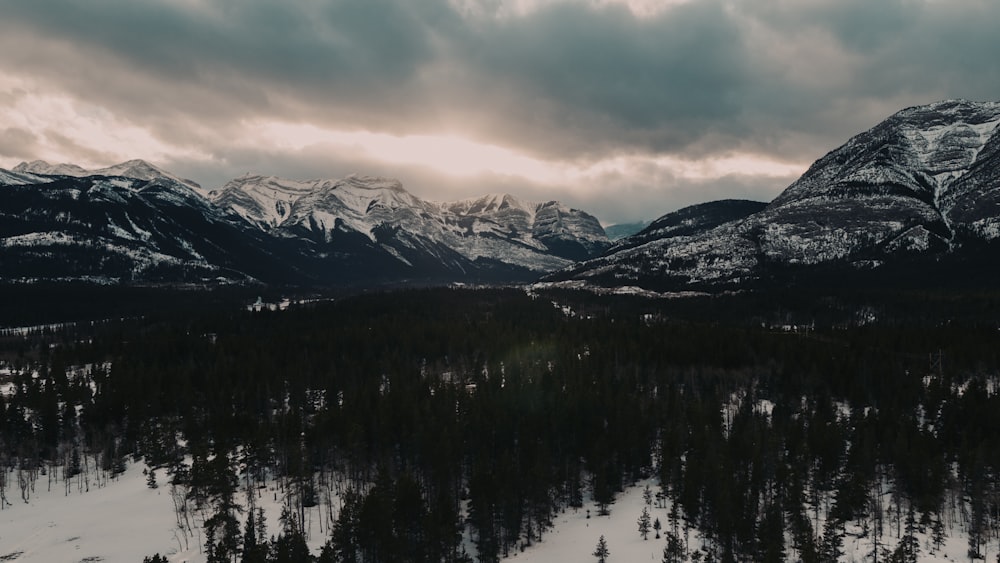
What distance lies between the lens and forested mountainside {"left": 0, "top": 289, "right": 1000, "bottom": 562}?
9019cm

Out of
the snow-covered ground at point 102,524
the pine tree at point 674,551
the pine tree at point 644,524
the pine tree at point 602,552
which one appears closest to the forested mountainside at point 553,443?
the pine tree at point 674,551

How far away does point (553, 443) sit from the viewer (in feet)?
403

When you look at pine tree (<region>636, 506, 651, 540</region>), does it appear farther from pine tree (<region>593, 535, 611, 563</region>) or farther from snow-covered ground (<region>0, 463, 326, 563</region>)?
snow-covered ground (<region>0, 463, 326, 563</region>)

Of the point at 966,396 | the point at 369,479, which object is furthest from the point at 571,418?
the point at 966,396

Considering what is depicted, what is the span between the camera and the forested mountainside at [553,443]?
90.2 m

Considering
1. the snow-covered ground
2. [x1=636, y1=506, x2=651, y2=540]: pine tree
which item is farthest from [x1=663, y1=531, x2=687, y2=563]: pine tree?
the snow-covered ground

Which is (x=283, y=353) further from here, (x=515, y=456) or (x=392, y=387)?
(x=515, y=456)

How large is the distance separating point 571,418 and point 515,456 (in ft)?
57.5

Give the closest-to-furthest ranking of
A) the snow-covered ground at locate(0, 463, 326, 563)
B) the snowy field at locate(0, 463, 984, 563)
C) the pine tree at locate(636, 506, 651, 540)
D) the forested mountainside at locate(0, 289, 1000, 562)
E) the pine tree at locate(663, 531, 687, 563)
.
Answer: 1. the pine tree at locate(663, 531, 687, 563)
2. the snowy field at locate(0, 463, 984, 563)
3. the forested mountainside at locate(0, 289, 1000, 562)
4. the snow-covered ground at locate(0, 463, 326, 563)
5. the pine tree at locate(636, 506, 651, 540)

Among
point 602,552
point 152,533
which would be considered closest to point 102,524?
point 152,533

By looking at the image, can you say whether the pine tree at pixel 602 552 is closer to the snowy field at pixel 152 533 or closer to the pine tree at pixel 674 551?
the snowy field at pixel 152 533

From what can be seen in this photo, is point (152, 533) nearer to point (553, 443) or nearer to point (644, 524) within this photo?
point (553, 443)

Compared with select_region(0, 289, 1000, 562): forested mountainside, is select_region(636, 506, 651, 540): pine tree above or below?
below

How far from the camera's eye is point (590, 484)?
117500 mm
